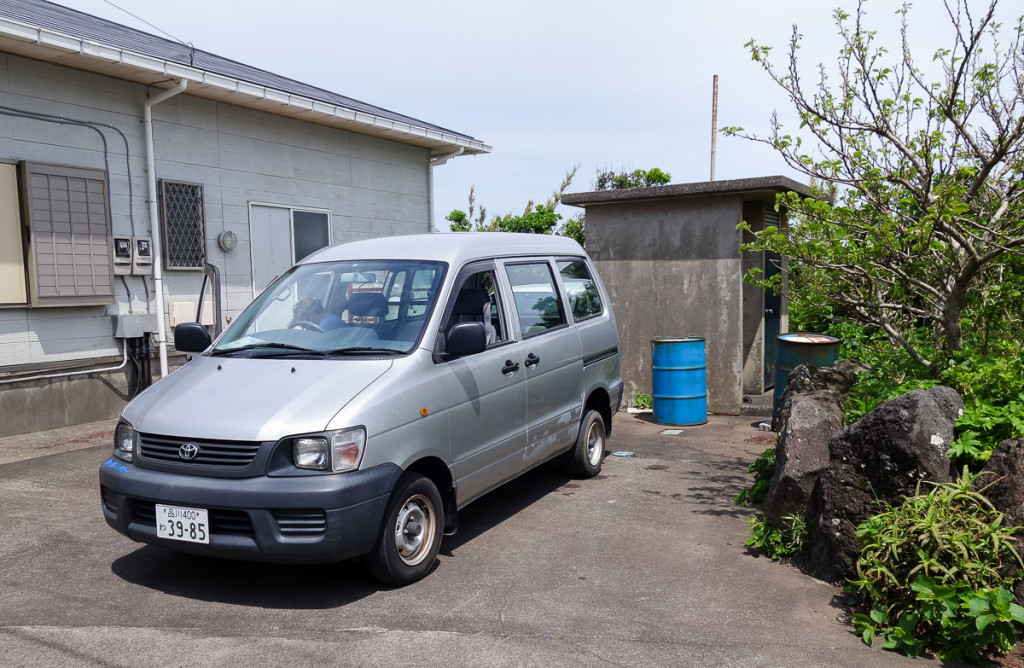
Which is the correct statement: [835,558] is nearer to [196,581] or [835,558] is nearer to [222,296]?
[196,581]

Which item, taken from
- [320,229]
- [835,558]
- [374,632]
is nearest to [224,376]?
[374,632]

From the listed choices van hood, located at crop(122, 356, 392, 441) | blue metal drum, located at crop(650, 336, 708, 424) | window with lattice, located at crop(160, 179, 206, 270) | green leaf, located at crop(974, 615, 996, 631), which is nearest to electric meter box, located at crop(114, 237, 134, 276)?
window with lattice, located at crop(160, 179, 206, 270)

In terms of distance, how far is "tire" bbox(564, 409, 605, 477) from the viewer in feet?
20.7

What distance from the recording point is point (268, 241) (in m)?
10.5

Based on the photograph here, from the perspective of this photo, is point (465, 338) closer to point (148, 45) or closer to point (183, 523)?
point (183, 523)


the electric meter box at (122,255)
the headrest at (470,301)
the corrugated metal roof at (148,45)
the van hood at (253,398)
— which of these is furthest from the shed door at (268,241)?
the van hood at (253,398)

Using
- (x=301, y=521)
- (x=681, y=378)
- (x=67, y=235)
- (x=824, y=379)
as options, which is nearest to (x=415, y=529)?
(x=301, y=521)

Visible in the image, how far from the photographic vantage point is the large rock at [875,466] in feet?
13.5

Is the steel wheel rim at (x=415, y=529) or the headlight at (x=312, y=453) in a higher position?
the headlight at (x=312, y=453)

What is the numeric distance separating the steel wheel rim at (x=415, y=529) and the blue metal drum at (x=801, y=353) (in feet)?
16.9

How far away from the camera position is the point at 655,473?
22.1ft

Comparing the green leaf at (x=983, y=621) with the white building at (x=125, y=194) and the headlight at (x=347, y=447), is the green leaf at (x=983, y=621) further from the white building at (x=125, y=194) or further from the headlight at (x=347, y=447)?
the white building at (x=125, y=194)

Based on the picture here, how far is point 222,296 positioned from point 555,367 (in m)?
5.75

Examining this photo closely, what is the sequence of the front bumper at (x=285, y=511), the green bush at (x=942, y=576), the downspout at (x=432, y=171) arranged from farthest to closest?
1. the downspout at (x=432, y=171)
2. the front bumper at (x=285, y=511)
3. the green bush at (x=942, y=576)
